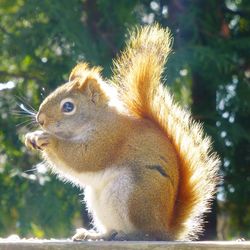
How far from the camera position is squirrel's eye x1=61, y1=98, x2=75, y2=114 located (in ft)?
10.3

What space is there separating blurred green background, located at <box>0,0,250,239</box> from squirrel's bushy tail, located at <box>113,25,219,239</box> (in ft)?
4.64

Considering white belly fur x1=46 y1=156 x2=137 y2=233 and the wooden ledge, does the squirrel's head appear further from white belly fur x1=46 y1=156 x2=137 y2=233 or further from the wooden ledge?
the wooden ledge

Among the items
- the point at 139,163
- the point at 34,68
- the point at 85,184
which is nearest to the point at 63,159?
the point at 85,184

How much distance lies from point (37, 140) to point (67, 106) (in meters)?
0.20

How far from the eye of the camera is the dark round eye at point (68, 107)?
3.14 m

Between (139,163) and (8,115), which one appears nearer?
(139,163)

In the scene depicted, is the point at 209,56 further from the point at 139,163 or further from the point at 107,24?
the point at 139,163

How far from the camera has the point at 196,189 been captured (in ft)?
9.66

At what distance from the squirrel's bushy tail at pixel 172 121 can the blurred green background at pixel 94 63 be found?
1415mm

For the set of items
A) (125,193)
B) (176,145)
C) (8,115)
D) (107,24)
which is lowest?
(125,193)

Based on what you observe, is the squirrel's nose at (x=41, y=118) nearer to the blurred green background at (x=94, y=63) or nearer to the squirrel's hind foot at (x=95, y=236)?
the squirrel's hind foot at (x=95, y=236)

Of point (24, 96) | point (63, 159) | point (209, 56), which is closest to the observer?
point (63, 159)

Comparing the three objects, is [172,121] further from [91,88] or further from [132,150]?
[91,88]

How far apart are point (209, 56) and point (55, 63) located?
0.91m
